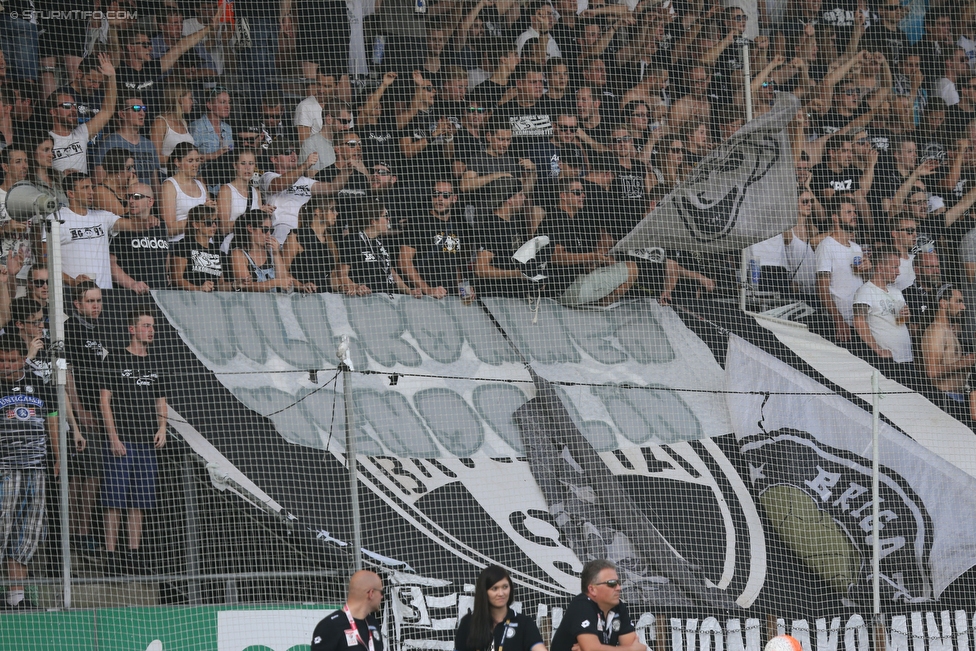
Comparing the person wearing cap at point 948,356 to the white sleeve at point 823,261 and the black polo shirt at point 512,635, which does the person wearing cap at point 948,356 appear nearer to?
the white sleeve at point 823,261

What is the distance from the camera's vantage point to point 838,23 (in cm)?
1033

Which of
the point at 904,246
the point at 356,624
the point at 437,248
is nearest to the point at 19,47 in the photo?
the point at 437,248

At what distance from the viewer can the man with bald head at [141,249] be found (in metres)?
8.11

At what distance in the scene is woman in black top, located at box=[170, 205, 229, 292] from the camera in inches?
325

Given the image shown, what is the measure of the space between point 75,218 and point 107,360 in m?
1.18

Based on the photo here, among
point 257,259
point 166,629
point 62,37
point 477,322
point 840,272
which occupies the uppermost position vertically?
point 62,37

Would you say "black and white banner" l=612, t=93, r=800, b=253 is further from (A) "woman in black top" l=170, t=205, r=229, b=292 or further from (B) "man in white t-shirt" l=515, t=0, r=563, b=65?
(A) "woman in black top" l=170, t=205, r=229, b=292

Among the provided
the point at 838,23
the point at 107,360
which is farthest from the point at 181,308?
the point at 838,23

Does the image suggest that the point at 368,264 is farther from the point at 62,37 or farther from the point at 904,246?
the point at 904,246

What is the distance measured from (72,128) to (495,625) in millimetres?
5733

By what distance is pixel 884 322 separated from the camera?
921cm

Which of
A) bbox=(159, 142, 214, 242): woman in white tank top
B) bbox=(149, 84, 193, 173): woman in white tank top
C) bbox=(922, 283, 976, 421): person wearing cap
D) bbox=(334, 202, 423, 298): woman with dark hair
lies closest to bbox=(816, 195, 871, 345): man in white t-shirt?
bbox=(922, 283, 976, 421): person wearing cap

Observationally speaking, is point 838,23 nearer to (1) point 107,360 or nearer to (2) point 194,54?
(2) point 194,54

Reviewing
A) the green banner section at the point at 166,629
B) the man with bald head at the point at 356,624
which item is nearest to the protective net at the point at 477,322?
the green banner section at the point at 166,629
